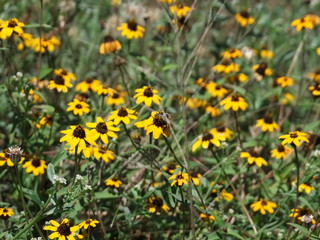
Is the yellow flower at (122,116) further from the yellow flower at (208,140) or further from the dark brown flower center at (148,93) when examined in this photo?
the yellow flower at (208,140)

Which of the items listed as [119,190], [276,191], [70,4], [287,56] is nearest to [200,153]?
[276,191]

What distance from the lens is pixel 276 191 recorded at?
3.14 meters

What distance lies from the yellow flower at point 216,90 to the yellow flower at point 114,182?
1203mm

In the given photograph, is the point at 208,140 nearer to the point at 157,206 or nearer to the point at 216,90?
the point at 157,206

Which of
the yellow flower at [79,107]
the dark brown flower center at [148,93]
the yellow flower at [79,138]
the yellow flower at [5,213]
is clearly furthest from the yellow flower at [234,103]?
the yellow flower at [5,213]

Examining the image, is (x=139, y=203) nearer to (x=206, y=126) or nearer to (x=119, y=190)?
(x=119, y=190)

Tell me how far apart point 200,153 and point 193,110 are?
2.31 feet

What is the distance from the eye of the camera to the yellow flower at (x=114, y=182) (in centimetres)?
266

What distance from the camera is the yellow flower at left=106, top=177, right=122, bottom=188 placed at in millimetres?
2658

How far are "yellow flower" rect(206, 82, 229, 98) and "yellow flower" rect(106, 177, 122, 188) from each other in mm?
1203

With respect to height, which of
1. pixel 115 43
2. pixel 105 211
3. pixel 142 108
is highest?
pixel 115 43

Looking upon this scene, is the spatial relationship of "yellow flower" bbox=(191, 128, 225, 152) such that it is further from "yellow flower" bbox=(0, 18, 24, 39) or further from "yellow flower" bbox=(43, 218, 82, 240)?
"yellow flower" bbox=(0, 18, 24, 39)

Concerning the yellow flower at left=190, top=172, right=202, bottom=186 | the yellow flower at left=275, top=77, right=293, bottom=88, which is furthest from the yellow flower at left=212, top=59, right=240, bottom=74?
the yellow flower at left=190, top=172, right=202, bottom=186

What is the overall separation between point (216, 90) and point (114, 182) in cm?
128
